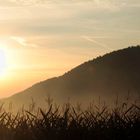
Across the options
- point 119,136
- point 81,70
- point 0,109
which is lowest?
point 119,136

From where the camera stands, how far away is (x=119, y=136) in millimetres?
7234

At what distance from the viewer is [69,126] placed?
7.43 m

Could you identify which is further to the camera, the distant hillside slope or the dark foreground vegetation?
the distant hillside slope

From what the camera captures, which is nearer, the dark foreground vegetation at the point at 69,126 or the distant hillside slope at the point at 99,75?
the dark foreground vegetation at the point at 69,126

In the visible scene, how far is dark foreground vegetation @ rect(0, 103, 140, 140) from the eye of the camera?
23.2 ft

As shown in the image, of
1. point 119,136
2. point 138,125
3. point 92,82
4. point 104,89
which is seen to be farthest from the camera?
point 92,82

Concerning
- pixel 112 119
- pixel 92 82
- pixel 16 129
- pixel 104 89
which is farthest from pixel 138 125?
pixel 92 82

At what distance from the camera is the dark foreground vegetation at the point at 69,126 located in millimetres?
7086

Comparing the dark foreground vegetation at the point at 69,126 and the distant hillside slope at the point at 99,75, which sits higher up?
the distant hillside slope at the point at 99,75

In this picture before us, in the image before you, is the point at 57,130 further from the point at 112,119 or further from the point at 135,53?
the point at 135,53

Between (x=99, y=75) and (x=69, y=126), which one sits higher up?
(x=99, y=75)

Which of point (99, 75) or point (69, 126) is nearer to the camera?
point (69, 126)

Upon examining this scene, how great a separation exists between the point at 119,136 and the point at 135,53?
132m

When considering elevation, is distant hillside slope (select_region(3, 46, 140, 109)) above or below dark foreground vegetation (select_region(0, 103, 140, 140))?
above
